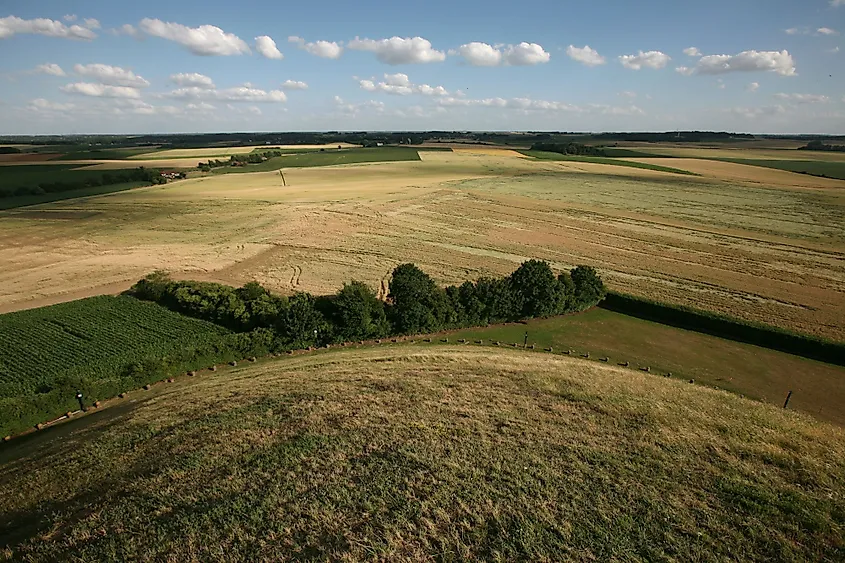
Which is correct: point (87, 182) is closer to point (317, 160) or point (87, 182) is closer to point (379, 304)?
point (317, 160)

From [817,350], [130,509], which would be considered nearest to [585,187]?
[817,350]

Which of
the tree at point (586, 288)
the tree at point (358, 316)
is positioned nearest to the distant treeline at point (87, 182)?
the tree at point (358, 316)

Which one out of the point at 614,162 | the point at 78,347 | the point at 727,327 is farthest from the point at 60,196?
the point at 614,162

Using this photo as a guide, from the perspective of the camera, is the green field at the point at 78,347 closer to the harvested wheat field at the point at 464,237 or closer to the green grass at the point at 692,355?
the harvested wheat field at the point at 464,237

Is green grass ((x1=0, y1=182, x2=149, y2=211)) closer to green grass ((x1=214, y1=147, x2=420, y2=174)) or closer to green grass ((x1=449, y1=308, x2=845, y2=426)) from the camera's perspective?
green grass ((x1=214, y1=147, x2=420, y2=174))

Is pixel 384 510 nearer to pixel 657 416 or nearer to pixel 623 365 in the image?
pixel 657 416

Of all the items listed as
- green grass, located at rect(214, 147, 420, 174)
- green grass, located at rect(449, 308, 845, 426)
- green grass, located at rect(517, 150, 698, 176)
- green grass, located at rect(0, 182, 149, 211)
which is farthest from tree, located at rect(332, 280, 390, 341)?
green grass, located at rect(517, 150, 698, 176)
